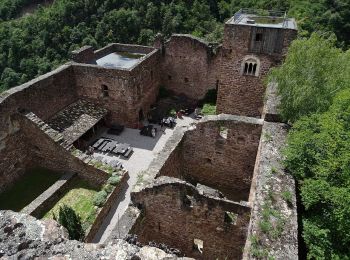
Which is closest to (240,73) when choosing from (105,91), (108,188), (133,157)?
(133,157)

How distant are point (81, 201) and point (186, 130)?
6.79m

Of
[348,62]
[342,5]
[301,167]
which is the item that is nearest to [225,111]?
[348,62]

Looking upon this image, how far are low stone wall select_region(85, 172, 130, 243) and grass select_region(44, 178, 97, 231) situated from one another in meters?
0.27

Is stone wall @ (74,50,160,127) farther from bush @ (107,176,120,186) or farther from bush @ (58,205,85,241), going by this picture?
bush @ (58,205,85,241)

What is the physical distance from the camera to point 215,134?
14.6m

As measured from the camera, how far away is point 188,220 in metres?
11.6

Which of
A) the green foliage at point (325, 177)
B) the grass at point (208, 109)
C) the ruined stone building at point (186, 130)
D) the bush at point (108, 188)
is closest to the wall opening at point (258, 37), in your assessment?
the ruined stone building at point (186, 130)

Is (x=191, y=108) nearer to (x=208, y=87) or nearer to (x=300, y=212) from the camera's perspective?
(x=208, y=87)

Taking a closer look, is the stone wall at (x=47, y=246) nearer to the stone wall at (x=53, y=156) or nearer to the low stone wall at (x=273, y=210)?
the low stone wall at (x=273, y=210)

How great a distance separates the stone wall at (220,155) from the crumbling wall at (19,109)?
9464 millimetres

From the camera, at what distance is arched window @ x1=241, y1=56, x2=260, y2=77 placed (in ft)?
65.6

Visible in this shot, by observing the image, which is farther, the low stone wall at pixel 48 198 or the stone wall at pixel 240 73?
the stone wall at pixel 240 73

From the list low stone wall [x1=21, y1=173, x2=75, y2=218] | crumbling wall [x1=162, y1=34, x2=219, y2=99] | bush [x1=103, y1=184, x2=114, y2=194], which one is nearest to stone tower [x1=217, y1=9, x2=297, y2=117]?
crumbling wall [x1=162, y1=34, x2=219, y2=99]

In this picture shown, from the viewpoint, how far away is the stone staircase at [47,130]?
57.9 feet
